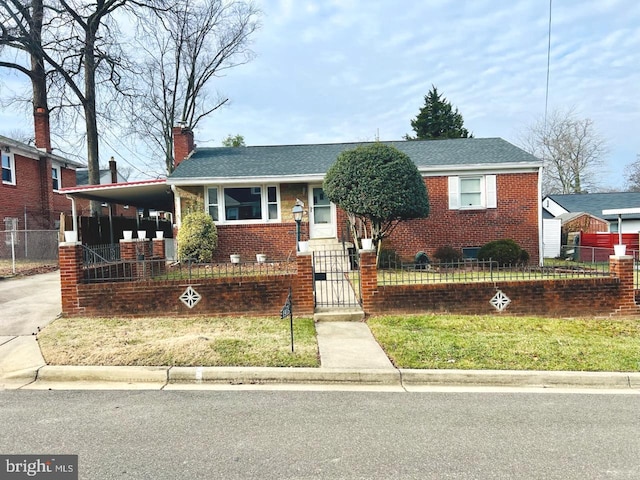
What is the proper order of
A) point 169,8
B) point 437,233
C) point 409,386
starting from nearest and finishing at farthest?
point 409,386 < point 437,233 < point 169,8

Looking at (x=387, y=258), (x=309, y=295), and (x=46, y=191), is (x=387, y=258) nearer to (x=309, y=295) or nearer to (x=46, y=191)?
(x=309, y=295)

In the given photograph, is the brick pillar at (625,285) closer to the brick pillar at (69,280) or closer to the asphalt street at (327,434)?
the asphalt street at (327,434)

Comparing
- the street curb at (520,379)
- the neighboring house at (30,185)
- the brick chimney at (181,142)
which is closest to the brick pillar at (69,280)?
the street curb at (520,379)

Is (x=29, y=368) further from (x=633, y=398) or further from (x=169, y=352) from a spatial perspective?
(x=633, y=398)

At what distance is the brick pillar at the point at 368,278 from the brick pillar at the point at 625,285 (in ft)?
15.6

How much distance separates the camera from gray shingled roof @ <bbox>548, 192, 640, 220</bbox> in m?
28.0

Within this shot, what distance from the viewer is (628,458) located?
12.0 ft

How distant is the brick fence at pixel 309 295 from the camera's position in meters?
8.36

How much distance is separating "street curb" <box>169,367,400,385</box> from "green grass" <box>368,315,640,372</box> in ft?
1.31

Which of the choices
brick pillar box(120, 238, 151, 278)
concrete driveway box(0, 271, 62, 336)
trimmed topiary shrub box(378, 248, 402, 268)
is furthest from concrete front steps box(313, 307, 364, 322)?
trimmed topiary shrub box(378, 248, 402, 268)

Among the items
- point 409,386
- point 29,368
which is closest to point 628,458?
point 409,386

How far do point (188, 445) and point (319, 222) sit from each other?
12584mm

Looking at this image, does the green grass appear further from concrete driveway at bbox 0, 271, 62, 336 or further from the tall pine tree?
the tall pine tree

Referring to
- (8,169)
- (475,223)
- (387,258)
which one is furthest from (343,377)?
(8,169)
